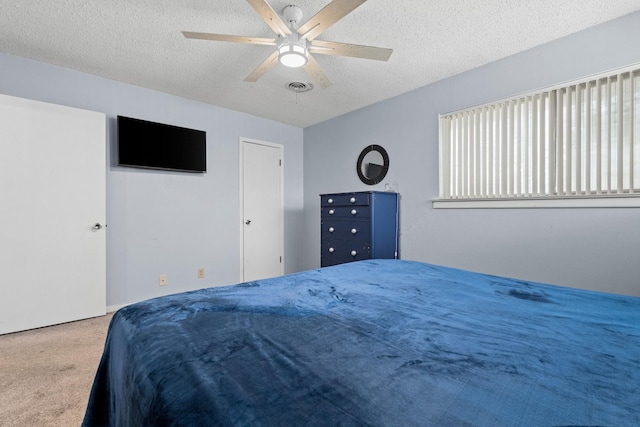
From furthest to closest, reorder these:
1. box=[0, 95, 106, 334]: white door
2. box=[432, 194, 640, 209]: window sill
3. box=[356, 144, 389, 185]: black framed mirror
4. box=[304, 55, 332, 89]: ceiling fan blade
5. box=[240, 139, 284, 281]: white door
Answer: box=[240, 139, 284, 281]: white door → box=[356, 144, 389, 185]: black framed mirror → box=[0, 95, 106, 334]: white door → box=[304, 55, 332, 89]: ceiling fan blade → box=[432, 194, 640, 209]: window sill

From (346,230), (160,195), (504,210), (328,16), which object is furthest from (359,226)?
(160,195)

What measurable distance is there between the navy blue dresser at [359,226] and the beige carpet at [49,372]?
221 cm

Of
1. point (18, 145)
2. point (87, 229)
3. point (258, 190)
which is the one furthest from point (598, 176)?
point (18, 145)

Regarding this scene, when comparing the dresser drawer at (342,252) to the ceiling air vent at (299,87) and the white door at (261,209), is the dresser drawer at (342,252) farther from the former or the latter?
the ceiling air vent at (299,87)

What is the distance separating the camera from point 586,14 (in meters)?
1.98

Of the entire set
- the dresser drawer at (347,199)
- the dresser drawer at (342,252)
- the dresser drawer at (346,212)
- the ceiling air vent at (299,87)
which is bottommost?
the dresser drawer at (342,252)

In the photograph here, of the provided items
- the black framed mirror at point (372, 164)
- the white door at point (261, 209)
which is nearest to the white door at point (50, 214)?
the white door at point (261, 209)

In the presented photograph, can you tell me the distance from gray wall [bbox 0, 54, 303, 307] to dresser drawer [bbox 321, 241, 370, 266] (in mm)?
1233

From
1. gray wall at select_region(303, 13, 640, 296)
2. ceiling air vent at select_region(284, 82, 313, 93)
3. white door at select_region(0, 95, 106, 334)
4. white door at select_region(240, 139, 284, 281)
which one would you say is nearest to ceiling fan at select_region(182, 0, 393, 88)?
ceiling air vent at select_region(284, 82, 313, 93)

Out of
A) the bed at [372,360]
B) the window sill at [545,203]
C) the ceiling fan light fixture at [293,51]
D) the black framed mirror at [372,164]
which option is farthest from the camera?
the black framed mirror at [372,164]

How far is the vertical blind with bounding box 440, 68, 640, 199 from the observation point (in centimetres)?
203

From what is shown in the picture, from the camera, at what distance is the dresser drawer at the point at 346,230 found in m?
3.02

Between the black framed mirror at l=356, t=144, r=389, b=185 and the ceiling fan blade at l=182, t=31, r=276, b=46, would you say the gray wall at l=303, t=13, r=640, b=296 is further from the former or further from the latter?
the ceiling fan blade at l=182, t=31, r=276, b=46

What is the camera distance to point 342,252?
324cm
